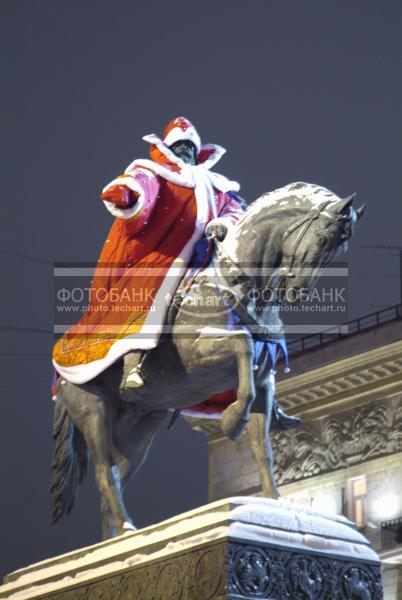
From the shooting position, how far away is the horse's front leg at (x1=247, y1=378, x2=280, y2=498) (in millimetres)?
9227

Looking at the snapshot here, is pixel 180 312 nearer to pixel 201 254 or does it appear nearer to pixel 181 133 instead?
pixel 201 254

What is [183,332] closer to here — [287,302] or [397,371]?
[287,302]

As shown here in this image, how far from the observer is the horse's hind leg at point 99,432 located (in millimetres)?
9969

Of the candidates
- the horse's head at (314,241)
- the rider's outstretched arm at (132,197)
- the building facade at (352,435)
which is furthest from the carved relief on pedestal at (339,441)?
the horse's head at (314,241)

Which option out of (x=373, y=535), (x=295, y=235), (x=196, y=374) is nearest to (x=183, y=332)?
(x=196, y=374)

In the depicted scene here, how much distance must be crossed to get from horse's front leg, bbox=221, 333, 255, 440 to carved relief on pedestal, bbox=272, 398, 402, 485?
1609 cm

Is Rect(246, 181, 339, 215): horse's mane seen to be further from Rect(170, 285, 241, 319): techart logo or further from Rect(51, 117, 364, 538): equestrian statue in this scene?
Rect(170, 285, 241, 319): techart logo

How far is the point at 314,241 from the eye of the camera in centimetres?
912

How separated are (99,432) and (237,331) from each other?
1321 mm

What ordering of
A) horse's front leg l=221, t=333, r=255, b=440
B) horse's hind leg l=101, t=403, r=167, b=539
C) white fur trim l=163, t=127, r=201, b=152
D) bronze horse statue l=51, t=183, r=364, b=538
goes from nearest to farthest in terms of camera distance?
1. horse's front leg l=221, t=333, r=255, b=440
2. bronze horse statue l=51, t=183, r=364, b=538
3. horse's hind leg l=101, t=403, r=167, b=539
4. white fur trim l=163, t=127, r=201, b=152

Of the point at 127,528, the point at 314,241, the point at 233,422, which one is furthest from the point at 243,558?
the point at 314,241

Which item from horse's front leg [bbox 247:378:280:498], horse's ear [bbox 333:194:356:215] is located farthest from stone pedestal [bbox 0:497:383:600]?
horse's ear [bbox 333:194:356:215]

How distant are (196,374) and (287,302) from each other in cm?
70

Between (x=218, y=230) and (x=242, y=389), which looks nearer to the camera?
(x=242, y=389)
